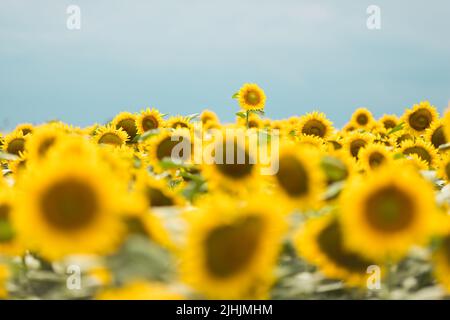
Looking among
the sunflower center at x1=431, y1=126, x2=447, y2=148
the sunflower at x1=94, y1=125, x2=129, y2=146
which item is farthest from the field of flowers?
the sunflower center at x1=431, y1=126, x2=447, y2=148

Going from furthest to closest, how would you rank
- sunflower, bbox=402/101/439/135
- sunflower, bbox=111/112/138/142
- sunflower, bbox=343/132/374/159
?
sunflower, bbox=402/101/439/135
sunflower, bbox=111/112/138/142
sunflower, bbox=343/132/374/159

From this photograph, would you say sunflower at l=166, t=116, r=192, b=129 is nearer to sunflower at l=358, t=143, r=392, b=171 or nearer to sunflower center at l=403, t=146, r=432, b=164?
sunflower at l=358, t=143, r=392, b=171

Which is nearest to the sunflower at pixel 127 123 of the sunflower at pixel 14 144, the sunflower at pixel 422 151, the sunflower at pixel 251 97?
the sunflower at pixel 14 144

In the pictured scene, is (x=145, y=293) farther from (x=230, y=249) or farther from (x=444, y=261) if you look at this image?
(x=444, y=261)

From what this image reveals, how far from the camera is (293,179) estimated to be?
2.07 metres

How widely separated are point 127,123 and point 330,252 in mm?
4306

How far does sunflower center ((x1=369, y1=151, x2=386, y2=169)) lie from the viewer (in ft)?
12.2

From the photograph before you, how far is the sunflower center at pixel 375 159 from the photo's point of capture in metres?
3.72

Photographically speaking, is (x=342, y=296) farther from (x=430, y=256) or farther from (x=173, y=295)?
(x=173, y=295)

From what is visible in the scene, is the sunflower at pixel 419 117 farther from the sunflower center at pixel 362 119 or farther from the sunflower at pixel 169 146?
the sunflower at pixel 169 146

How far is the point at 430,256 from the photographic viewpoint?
2.00 metres

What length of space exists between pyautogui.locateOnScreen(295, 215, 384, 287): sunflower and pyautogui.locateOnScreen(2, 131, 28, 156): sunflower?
10.8 ft

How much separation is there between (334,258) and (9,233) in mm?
1065
